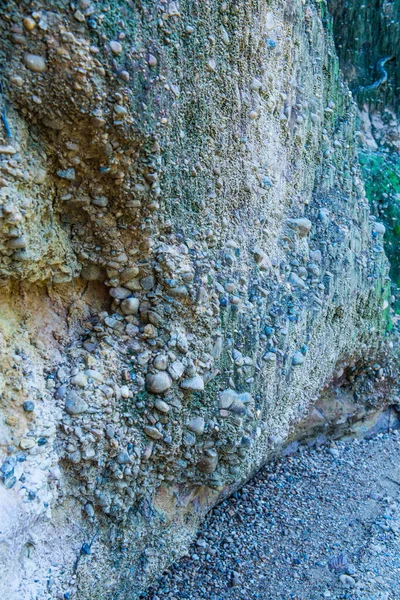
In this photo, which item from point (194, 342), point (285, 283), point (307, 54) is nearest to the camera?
point (194, 342)

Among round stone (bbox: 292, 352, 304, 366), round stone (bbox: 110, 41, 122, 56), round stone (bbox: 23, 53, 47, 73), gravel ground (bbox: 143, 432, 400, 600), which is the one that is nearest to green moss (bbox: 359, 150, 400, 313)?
gravel ground (bbox: 143, 432, 400, 600)

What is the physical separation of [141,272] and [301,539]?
1.44 metres

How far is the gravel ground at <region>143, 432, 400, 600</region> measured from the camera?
201 centimetres

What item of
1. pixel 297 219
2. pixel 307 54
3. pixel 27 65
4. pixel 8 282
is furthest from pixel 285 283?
pixel 27 65

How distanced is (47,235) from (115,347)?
0.40 meters

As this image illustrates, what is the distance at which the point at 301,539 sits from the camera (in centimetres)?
229

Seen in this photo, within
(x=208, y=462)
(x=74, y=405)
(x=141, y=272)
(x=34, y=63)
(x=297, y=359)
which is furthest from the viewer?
(x=297, y=359)

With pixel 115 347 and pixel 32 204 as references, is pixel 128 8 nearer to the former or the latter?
pixel 32 204

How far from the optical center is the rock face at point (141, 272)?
1.26 metres

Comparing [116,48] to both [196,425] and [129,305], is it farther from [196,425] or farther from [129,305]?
[196,425]

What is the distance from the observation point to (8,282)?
131 cm

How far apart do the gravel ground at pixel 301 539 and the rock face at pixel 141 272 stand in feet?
0.51

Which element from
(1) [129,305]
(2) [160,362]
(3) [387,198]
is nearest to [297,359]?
(2) [160,362]

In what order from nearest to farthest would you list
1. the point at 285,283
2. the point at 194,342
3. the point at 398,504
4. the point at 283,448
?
the point at 194,342, the point at 285,283, the point at 398,504, the point at 283,448
